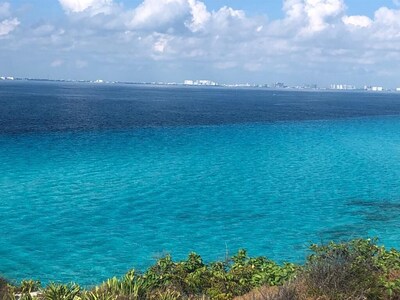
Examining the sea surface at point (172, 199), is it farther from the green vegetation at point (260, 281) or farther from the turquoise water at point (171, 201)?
the green vegetation at point (260, 281)

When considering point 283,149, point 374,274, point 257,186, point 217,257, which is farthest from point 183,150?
point 374,274

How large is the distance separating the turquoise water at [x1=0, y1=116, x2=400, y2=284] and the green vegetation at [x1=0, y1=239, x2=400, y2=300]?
24.1 ft

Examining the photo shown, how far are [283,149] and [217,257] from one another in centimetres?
3807

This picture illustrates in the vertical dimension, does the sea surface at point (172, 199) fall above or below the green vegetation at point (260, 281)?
below

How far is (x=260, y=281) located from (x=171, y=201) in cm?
1977

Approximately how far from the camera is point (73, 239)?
89.8 feet

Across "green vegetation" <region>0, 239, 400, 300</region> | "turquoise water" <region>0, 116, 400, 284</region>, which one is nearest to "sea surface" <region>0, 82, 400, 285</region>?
"turquoise water" <region>0, 116, 400, 284</region>

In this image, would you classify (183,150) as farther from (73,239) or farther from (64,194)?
(73,239)

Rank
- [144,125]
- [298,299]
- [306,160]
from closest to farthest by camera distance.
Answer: [298,299] → [306,160] → [144,125]

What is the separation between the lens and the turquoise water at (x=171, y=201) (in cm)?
2614

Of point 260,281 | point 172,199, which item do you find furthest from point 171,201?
point 260,281

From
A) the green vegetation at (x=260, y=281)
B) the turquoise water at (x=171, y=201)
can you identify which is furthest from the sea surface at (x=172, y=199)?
the green vegetation at (x=260, y=281)

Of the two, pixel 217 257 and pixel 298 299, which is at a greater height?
pixel 298 299

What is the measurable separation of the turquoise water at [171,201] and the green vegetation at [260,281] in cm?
734
